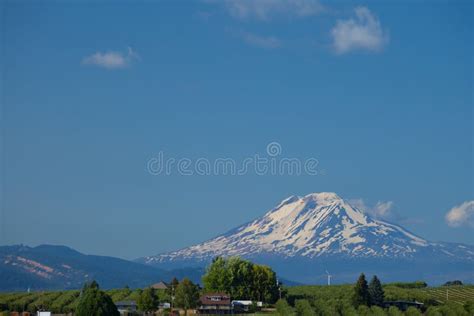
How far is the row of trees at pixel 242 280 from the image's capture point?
123m

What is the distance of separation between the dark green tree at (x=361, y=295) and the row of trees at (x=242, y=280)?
39.9 feet

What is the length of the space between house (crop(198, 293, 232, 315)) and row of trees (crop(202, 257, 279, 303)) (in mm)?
5038

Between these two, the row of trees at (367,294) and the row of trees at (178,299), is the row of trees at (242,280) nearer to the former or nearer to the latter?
the row of trees at (178,299)

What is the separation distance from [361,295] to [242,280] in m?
18.6

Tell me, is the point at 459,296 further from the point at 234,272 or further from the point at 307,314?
the point at 307,314

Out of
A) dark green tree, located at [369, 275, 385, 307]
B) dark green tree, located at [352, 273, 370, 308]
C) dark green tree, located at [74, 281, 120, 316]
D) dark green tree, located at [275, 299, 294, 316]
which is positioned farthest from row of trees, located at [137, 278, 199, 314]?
dark green tree, located at [369, 275, 385, 307]

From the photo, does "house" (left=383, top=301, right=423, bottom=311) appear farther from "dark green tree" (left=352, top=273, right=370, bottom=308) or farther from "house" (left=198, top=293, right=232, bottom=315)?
"house" (left=198, top=293, right=232, bottom=315)

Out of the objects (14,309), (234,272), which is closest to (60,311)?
(14,309)

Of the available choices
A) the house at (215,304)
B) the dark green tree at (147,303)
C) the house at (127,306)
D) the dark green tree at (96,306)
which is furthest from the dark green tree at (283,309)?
the dark green tree at (96,306)

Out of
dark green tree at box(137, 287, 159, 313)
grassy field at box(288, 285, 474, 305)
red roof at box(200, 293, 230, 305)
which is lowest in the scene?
dark green tree at box(137, 287, 159, 313)

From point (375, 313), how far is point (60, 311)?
127 ft

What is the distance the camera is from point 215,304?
4596 inches

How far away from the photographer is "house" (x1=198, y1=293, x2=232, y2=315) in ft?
371

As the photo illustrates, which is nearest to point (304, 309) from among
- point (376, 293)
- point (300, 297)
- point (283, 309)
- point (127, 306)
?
point (283, 309)
